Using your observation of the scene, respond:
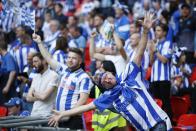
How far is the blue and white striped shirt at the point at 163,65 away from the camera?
12.9 metres

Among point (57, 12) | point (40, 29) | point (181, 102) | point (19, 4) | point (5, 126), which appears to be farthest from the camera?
point (57, 12)

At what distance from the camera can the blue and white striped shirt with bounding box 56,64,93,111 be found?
10.7 m

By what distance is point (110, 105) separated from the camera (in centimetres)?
907

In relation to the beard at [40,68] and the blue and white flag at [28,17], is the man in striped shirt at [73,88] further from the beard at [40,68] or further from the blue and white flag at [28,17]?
the blue and white flag at [28,17]

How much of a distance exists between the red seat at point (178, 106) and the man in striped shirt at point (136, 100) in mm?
3727

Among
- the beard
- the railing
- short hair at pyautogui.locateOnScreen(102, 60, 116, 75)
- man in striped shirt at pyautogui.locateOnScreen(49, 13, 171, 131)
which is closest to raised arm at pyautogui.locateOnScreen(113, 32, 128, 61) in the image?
the beard

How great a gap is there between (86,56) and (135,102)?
7.58 meters

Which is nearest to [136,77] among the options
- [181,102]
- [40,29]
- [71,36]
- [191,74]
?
[181,102]

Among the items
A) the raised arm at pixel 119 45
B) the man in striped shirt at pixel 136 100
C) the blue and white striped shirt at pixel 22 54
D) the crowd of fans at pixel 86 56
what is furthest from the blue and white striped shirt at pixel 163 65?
the man in striped shirt at pixel 136 100

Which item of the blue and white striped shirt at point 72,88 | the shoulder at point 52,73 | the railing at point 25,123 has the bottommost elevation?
the railing at point 25,123

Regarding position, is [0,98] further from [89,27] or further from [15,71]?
[89,27]

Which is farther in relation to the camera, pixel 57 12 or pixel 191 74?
pixel 57 12

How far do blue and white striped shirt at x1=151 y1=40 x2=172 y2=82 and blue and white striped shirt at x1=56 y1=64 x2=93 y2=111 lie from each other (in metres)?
2.50

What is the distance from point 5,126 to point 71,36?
8125 mm
